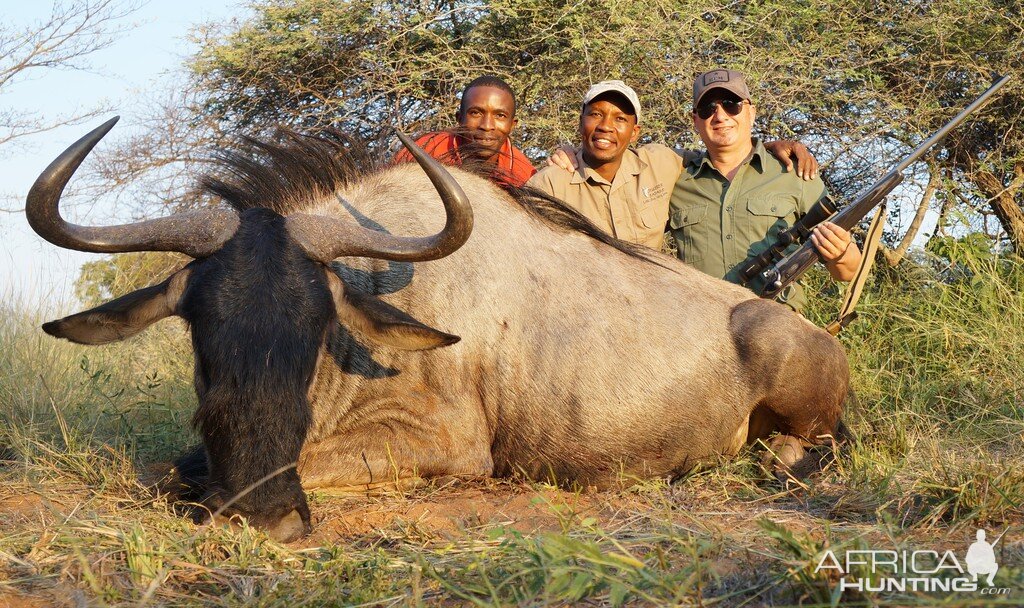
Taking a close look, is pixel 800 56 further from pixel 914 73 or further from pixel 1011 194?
pixel 1011 194

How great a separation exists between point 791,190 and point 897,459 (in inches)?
83.3

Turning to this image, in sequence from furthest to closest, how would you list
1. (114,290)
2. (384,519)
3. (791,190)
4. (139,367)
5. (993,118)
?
(114,290) → (993,118) → (139,367) → (791,190) → (384,519)

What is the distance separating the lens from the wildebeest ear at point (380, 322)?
371 cm

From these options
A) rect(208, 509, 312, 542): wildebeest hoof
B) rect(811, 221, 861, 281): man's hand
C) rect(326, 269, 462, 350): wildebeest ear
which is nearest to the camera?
rect(208, 509, 312, 542): wildebeest hoof

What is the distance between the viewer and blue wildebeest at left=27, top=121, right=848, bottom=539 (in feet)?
11.8

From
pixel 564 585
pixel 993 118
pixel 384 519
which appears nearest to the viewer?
pixel 564 585

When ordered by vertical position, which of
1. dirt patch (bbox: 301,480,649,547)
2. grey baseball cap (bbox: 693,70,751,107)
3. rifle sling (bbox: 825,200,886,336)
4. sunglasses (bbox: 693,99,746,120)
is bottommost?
dirt patch (bbox: 301,480,649,547)

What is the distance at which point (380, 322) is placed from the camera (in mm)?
3719

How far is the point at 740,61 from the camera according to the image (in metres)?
8.08

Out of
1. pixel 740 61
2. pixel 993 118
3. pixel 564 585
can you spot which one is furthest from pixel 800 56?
pixel 564 585

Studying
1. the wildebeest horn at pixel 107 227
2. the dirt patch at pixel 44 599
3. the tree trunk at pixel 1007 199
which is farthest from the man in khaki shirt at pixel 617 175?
the dirt patch at pixel 44 599

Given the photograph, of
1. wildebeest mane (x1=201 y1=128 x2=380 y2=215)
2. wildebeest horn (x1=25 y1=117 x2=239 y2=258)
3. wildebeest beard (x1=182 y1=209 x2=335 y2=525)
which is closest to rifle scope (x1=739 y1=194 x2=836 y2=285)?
wildebeest mane (x1=201 y1=128 x2=380 y2=215)

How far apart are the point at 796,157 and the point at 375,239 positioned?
332 cm

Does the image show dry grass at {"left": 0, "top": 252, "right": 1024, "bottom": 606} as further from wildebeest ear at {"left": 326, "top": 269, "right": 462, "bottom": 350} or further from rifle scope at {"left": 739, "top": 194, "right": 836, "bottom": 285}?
rifle scope at {"left": 739, "top": 194, "right": 836, "bottom": 285}
